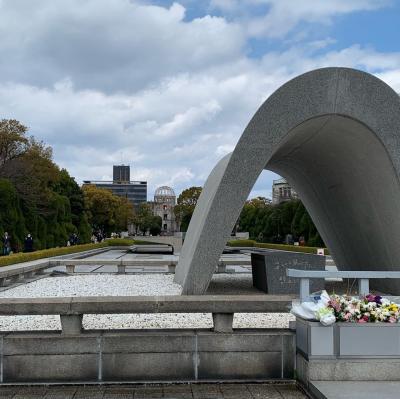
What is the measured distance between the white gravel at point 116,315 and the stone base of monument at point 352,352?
10.0 feet

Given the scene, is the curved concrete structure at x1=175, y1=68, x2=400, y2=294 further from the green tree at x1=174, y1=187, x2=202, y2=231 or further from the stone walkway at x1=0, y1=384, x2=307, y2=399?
the green tree at x1=174, y1=187, x2=202, y2=231

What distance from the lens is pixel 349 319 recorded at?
5227 mm

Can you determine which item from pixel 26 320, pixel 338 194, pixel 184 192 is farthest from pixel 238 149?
pixel 184 192

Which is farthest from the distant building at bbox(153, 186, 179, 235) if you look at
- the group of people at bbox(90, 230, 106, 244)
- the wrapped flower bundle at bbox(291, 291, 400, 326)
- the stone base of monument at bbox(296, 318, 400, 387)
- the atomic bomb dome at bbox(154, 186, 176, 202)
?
the stone base of monument at bbox(296, 318, 400, 387)

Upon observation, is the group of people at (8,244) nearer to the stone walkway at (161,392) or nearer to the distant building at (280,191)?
the stone walkway at (161,392)

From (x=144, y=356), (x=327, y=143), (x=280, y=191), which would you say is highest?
(x=280, y=191)

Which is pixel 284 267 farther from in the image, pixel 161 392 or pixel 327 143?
pixel 161 392

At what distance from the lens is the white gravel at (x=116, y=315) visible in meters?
8.23

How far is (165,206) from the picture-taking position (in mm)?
136250

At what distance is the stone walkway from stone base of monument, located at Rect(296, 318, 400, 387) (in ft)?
1.11

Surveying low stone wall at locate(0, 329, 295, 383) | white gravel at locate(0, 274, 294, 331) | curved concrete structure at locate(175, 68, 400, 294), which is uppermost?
curved concrete structure at locate(175, 68, 400, 294)

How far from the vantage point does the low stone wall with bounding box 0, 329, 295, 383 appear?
5.33 meters

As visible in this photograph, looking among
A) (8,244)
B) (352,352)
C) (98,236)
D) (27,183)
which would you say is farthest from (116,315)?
(98,236)

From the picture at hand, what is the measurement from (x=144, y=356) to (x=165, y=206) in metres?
131
